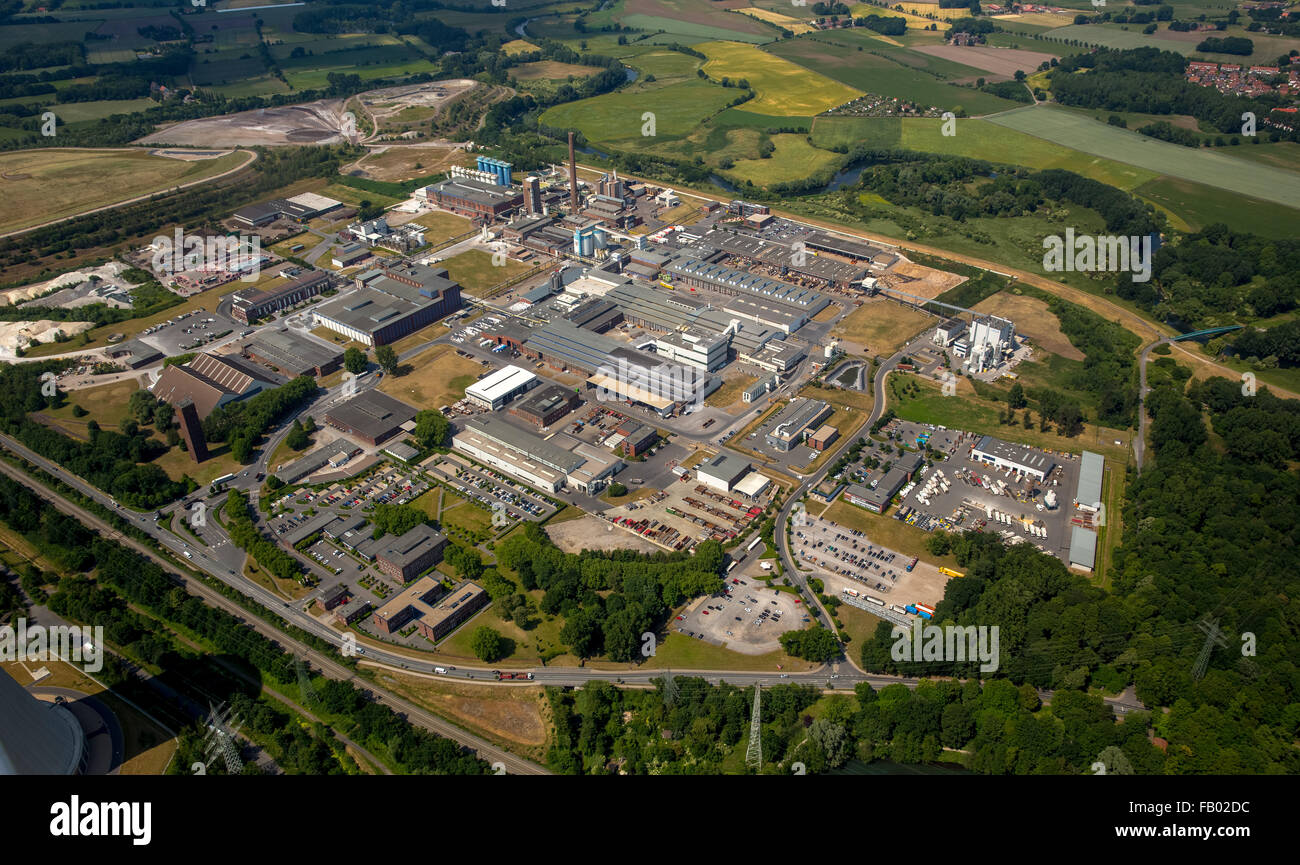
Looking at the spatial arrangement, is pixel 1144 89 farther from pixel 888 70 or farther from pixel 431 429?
pixel 431 429

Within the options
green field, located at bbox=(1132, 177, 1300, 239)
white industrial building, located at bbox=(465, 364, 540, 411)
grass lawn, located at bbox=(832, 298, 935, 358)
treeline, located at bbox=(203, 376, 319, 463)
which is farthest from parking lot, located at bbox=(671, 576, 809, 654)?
green field, located at bbox=(1132, 177, 1300, 239)

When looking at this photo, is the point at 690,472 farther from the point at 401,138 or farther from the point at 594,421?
the point at 401,138

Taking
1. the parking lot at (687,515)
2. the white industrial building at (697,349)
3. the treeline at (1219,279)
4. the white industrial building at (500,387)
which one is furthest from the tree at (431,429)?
the treeline at (1219,279)

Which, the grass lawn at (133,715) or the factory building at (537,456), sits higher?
the factory building at (537,456)

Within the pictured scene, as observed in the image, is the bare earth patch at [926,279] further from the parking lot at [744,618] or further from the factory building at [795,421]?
the parking lot at [744,618]

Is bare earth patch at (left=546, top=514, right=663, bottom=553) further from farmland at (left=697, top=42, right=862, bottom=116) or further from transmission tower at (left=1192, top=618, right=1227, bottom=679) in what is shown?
farmland at (left=697, top=42, right=862, bottom=116)

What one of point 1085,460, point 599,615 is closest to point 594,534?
point 599,615

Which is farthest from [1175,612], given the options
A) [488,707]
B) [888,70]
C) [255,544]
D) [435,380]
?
[888,70]
